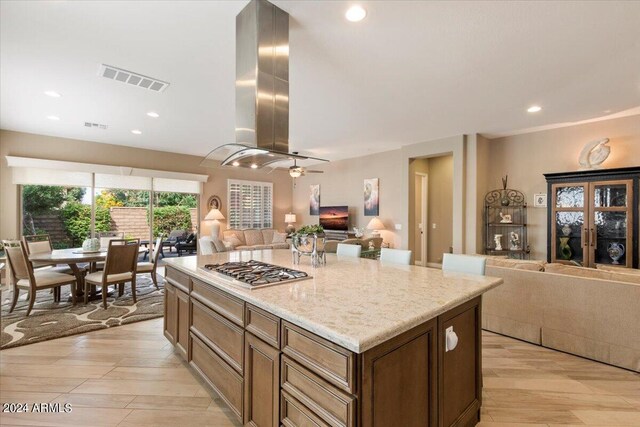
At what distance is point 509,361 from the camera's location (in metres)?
2.78

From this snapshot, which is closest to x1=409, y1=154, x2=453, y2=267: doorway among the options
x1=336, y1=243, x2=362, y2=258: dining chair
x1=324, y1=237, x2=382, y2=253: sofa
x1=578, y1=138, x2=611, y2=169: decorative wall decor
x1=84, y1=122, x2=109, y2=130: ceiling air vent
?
x1=324, y1=237, x2=382, y2=253: sofa

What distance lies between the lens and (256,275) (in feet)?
6.49

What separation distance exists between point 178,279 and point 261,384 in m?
1.47

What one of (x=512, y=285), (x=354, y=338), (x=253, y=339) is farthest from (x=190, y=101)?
(x=512, y=285)

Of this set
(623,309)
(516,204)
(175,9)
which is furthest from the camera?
(516,204)

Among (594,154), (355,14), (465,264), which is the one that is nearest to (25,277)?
(355,14)

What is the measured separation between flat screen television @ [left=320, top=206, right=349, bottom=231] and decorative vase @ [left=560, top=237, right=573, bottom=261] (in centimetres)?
455

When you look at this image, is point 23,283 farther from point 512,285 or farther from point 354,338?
point 512,285

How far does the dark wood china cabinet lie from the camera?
411cm

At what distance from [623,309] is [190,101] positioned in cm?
525

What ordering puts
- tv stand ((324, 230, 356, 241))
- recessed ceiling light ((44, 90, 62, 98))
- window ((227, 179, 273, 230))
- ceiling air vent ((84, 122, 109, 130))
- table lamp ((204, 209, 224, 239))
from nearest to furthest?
recessed ceiling light ((44, 90, 62, 98)), ceiling air vent ((84, 122, 109, 130)), tv stand ((324, 230, 356, 241)), table lamp ((204, 209, 224, 239)), window ((227, 179, 273, 230))

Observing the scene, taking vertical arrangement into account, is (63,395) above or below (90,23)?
below

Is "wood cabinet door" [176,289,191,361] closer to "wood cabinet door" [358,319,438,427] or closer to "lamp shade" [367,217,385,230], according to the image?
"wood cabinet door" [358,319,438,427]

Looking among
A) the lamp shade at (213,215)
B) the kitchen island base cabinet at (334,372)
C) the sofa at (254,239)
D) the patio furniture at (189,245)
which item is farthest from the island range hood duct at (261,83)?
the patio furniture at (189,245)
